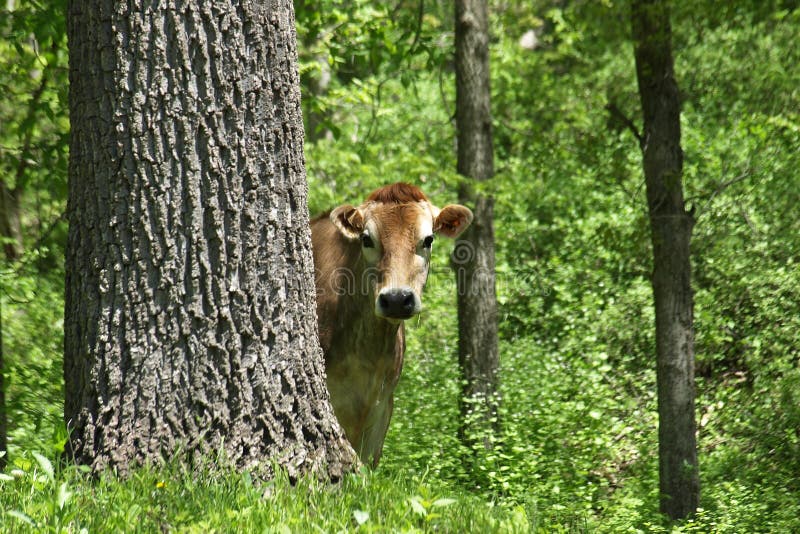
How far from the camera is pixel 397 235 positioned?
6629 millimetres

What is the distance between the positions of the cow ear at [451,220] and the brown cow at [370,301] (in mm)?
50

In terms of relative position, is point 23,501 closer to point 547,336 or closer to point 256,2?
point 256,2

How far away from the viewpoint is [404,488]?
383 centimetres

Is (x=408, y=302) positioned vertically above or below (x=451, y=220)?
below

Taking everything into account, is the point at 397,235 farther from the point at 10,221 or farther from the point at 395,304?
the point at 10,221

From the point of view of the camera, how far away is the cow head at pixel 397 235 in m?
6.21

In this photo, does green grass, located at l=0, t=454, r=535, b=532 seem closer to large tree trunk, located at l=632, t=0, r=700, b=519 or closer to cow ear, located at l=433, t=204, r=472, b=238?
cow ear, located at l=433, t=204, r=472, b=238

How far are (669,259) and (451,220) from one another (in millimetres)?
1863

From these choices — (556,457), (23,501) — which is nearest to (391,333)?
(556,457)

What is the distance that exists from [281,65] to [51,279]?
18.4ft

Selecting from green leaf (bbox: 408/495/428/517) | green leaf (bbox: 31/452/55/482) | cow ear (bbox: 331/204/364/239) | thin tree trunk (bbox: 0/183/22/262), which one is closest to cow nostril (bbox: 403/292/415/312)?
cow ear (bbox: 331/204/364/239)

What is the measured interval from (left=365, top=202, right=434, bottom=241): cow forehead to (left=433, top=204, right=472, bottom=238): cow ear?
0.29m

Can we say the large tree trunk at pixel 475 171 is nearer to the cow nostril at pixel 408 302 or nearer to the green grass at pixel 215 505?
the cow nostril at pixel 408 302

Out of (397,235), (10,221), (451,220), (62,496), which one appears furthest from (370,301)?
(10,221)
